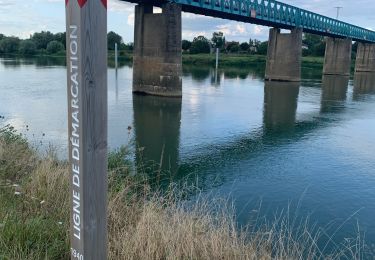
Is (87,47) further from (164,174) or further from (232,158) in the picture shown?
(232,158)

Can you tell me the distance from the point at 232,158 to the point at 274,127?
726 centimetres

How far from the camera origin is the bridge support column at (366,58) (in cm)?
8394

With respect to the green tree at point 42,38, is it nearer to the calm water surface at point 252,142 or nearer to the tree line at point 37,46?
the tree line at point 37,46

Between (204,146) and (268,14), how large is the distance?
3573 centimetres

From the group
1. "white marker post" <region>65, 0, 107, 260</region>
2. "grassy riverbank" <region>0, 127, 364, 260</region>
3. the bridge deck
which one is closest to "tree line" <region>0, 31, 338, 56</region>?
the bridge deck

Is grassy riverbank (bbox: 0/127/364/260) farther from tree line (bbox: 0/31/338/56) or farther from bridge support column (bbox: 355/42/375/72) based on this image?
tree line (bbox: 0/31/338/56)

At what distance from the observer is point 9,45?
10925cm

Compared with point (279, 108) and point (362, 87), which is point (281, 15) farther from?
point (279, 108)

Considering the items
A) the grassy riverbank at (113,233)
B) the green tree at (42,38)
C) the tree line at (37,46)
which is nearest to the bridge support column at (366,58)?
the tree line at (37,46)

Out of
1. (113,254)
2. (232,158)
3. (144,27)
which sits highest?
(144,27)

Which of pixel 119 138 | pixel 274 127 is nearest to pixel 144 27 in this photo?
pixel 274 127

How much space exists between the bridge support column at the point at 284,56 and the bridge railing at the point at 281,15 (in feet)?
5.17

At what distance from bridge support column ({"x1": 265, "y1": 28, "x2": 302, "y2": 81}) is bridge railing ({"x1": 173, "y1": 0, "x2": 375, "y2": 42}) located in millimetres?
1576

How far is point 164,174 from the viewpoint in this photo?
11.4 meters
